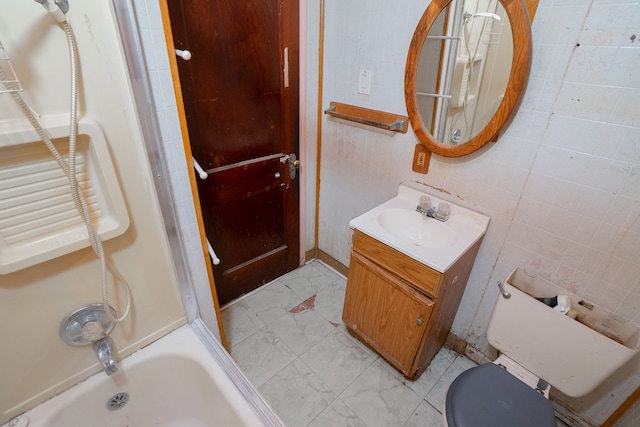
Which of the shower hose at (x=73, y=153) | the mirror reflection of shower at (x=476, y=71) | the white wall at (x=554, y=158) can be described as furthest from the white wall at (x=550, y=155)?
the shower hose at (x=73, y=153)

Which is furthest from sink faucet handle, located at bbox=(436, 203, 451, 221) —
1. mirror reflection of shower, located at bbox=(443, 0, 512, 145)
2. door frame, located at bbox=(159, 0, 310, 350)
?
door frame, located at bbox=(159, 0, 310, 350)

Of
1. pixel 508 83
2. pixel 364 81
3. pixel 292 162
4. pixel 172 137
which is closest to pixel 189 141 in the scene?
pixel 172 137

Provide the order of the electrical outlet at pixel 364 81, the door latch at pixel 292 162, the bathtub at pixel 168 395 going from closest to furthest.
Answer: the bathtub at pixel 168 395
the electrical outlet at pixel 364 81
the door latch at pixel 292 162

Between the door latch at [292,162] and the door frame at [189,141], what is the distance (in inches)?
1.8

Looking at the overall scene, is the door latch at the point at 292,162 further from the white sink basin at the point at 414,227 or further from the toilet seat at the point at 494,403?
the toilet seat at the point at 494,403

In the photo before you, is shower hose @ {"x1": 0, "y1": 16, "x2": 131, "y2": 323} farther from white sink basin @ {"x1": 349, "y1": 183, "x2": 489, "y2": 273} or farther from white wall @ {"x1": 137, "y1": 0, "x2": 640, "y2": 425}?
white sink basin @ {"x1": 349, "y1": 183, "x2": 489, "y2": 273}

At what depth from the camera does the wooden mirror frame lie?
1.04 m

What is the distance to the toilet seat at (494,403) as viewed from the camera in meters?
1.03

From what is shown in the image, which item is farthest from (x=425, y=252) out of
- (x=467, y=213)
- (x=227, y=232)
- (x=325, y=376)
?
(x=227, y=232)

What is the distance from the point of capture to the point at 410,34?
53.3 inches

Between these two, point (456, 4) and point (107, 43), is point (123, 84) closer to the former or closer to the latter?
point (107, 43)

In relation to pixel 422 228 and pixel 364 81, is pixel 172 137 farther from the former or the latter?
pixel 422 228

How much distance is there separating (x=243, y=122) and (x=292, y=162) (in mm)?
425

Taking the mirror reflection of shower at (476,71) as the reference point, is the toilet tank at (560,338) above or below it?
below
